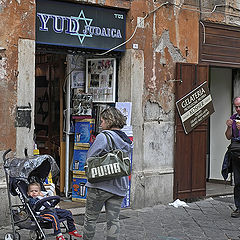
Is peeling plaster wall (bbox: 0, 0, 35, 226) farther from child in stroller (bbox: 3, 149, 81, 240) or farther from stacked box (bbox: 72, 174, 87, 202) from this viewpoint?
stacked box (bbox: 72, 174, 87, 202)

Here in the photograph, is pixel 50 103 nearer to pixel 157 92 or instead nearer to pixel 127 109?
pixel 127 109

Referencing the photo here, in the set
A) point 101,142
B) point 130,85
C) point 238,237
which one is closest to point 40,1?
point 130,85

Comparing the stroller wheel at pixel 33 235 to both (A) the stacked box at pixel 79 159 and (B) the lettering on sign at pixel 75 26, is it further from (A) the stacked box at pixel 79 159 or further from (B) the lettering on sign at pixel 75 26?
(B) the lettering on sign at pixel 75 26

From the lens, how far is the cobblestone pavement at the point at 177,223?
7.23 meters

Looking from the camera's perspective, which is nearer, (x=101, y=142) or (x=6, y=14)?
(x=101, y=142)

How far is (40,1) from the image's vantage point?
7871 mm

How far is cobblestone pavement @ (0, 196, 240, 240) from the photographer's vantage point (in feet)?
23.7

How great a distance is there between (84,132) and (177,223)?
2216 mm

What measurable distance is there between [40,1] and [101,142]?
10.4 ft

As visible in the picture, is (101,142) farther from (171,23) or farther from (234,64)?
(234,64)

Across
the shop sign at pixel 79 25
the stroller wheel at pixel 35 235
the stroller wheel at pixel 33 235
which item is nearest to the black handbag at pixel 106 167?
the stroller wheel at pixel 35 235

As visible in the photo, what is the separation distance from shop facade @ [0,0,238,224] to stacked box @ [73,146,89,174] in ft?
0.71

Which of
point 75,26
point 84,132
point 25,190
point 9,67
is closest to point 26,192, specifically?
point 25,190

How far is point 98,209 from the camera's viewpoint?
5.71 metres
